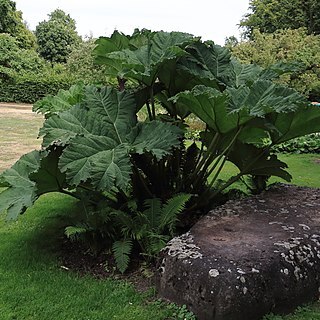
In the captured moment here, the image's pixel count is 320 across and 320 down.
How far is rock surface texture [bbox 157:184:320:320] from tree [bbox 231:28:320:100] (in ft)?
44.7

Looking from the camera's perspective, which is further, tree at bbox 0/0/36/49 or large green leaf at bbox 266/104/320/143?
tree at bbox 0/0/36/49

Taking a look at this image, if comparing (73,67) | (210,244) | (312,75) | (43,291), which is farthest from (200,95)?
(73,67)

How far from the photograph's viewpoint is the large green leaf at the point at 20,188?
133 inches

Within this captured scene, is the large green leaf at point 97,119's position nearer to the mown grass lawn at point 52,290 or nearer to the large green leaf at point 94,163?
the large green leaf at point 94,163

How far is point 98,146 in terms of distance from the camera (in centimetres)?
335

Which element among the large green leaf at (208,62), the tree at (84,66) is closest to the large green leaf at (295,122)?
the large green leaf at (208,62)

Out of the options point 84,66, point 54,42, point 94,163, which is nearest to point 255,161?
point 94,163

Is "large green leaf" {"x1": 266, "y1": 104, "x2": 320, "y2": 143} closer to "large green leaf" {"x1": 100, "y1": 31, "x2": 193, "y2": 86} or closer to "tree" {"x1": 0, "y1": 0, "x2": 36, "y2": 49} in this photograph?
"large green leaf" {"x1": 100, "y1": 31, "x2": 193, "y2": 86}

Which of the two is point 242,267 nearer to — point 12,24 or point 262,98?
point 262,98

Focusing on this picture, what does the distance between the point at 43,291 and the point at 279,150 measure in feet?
25.1

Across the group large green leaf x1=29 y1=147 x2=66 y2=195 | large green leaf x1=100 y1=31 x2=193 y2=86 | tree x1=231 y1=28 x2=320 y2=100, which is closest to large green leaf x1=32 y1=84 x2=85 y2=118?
large green leaf x1=100 y1=31 x2=193 y2=86

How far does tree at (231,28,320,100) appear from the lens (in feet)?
56.1

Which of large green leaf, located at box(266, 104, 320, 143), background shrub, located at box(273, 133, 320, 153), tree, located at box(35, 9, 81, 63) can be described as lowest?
background shrub, located at box(273, 133, 320, 153)

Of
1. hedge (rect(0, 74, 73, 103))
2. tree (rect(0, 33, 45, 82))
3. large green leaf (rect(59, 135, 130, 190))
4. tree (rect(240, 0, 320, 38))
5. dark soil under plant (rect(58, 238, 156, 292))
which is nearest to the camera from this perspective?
large green leaf (rect(59, 135, 130, 190))
